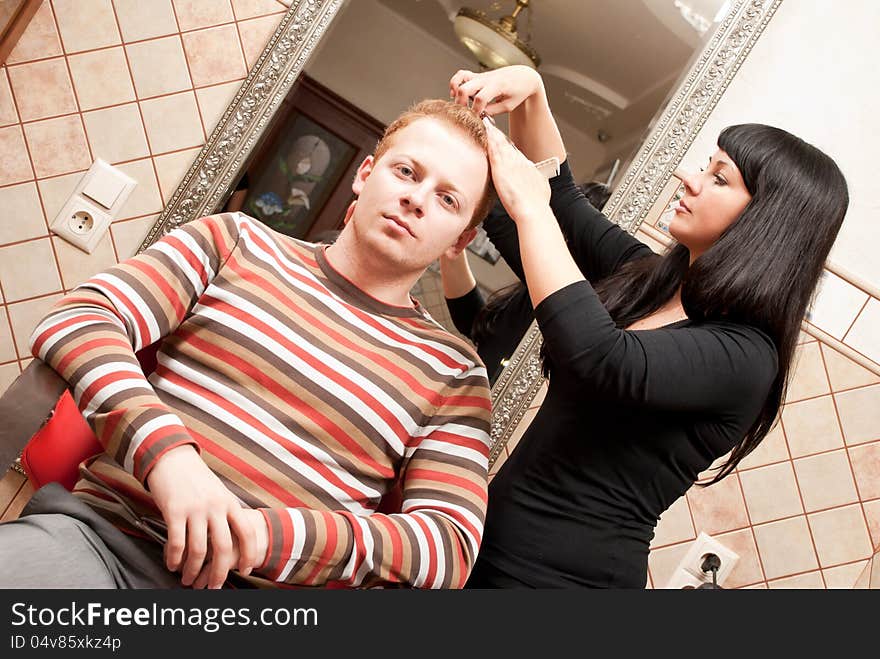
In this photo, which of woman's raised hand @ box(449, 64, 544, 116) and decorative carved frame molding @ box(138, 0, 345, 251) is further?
decorative carved frame molding @ box(138, 0, 345, 251)

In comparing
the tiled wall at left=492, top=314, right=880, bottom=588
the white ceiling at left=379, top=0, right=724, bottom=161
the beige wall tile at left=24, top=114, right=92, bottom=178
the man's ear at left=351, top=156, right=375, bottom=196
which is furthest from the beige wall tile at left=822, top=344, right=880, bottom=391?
the beige wall tile at left=24, top=114, right=92, bottom=178

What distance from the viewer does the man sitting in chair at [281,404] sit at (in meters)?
0.80

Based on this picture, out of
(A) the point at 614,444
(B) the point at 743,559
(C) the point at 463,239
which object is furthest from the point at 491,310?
(B) the point at 743,559

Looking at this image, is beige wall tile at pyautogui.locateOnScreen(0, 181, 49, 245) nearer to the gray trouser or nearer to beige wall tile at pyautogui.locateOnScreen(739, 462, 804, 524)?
the gray trouser

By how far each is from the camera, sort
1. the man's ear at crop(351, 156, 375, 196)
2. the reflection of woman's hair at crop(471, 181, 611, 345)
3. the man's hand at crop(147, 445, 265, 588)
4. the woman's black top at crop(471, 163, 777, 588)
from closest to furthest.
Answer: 1. the man's hand at crop(147, 445, 265, 588)
2. the woman's black top at crop(471, 163, 777, 588)
3. the man's ear at crop(351, 156, 375, 196)
4. the reflection of woman's hair at crop(471, 181, 611, 345)

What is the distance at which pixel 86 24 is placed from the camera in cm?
168

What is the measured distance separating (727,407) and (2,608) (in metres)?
0.82

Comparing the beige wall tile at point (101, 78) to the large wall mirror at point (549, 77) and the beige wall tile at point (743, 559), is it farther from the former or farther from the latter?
the beige wall tile at point (743, 559)

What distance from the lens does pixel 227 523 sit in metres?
0.77

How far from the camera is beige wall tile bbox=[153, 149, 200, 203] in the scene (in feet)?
5.50

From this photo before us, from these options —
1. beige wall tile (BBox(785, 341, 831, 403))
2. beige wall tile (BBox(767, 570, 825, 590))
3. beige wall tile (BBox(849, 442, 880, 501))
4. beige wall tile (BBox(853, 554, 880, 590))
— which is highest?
beige wall tile (BBox(785, 341, 831, 403))

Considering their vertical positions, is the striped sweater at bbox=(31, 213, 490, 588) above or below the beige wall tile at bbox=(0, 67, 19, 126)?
above

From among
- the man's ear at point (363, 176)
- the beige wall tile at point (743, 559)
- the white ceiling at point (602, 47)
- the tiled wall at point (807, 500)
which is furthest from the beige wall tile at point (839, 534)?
the man's ear at point (363, 176)

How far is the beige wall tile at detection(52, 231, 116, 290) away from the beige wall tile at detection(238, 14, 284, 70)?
460 millimetres
